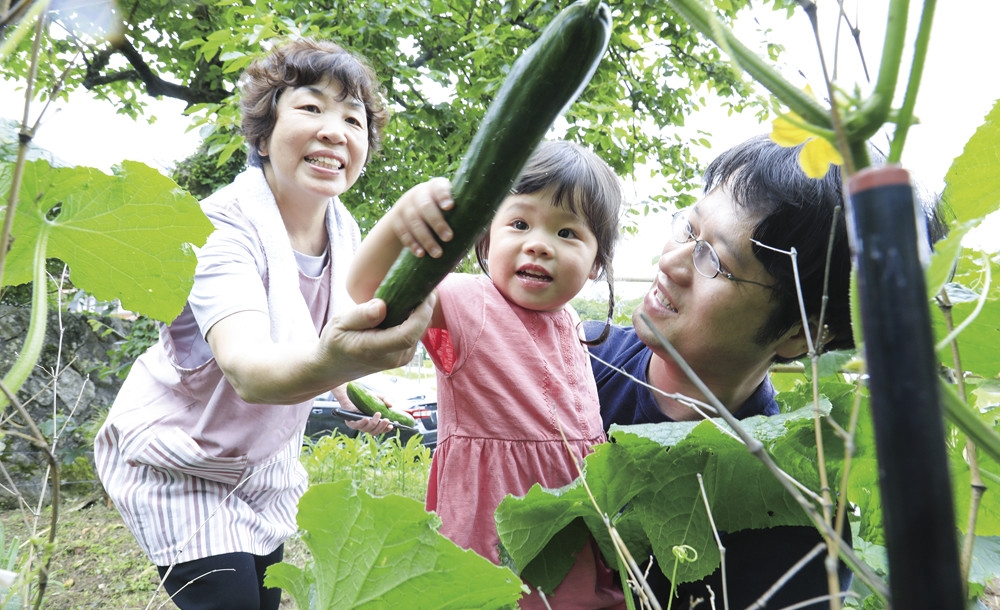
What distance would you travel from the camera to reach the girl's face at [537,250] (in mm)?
1438

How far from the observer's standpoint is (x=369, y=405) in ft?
6.65

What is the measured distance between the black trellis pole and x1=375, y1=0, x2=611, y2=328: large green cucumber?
0.49 m

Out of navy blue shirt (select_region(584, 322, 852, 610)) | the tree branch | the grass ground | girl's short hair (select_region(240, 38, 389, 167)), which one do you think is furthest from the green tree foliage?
navy blue shirt (select_region(584, 322, 852, 610))

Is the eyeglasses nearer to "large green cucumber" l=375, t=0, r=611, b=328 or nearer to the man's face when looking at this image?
the man's face

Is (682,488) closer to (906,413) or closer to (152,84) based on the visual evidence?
(906,413)

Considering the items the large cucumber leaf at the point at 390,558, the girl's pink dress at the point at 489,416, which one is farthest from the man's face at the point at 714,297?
the large cucumber leaf at the point at 390,558

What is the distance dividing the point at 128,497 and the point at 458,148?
10.8 feet

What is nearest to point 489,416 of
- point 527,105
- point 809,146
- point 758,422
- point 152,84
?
point 758,422

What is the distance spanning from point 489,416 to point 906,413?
1216mm

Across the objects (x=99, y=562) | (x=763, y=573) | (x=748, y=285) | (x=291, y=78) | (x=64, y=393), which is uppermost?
(x=291, y=78)

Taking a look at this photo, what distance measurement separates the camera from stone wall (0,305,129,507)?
457cm

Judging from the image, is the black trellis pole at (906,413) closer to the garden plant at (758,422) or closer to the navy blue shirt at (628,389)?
the garden plant at (758,422)

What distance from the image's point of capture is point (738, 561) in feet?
3.62

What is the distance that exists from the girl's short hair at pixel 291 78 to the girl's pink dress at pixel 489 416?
83cm
